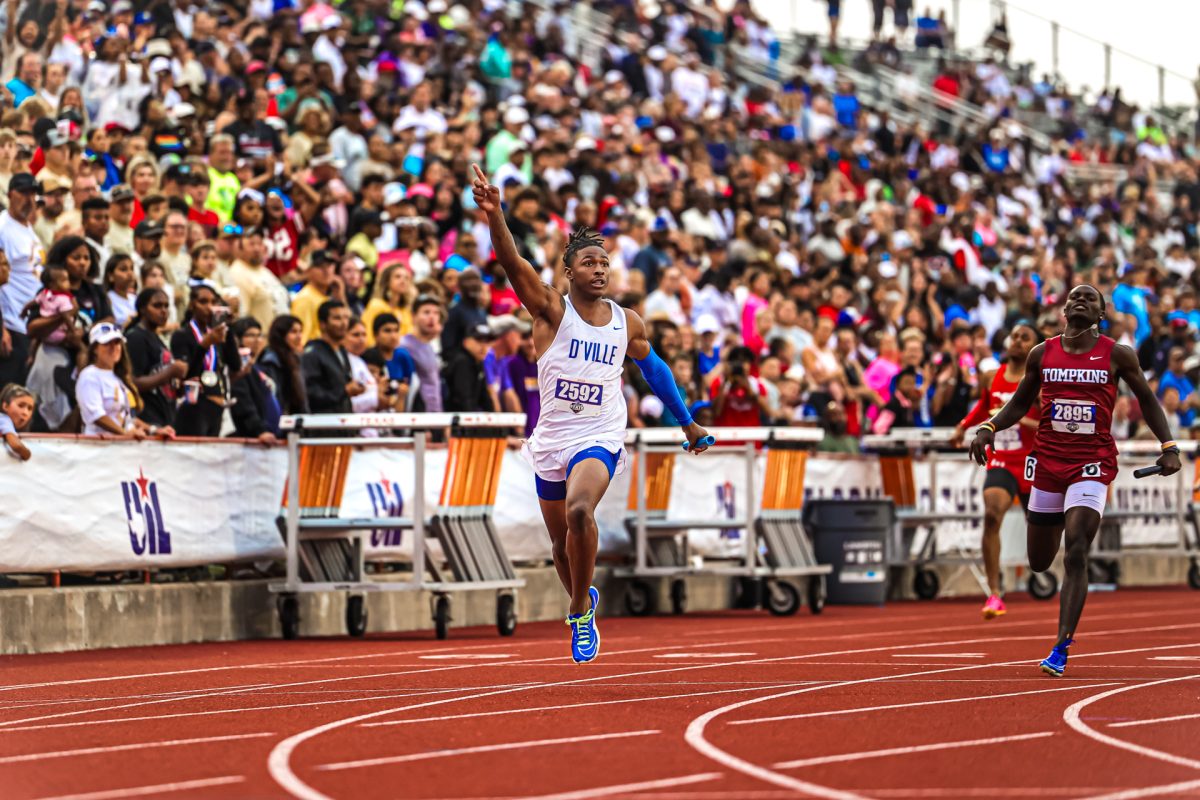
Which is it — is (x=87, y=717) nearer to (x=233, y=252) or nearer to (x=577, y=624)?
(x=577, y=624)

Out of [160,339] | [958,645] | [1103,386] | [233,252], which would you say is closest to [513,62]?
[233,252]

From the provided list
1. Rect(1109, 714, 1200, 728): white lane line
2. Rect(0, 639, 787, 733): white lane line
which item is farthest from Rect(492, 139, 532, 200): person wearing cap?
Rect(1109, 714, 1200, 728): white lane line

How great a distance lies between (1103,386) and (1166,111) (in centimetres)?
3636

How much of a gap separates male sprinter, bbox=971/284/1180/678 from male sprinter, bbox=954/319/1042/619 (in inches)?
196

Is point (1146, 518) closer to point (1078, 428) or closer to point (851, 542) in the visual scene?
point (851, 542)

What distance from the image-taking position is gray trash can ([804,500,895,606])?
2203cm

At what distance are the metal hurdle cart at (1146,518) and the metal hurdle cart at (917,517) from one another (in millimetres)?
2888

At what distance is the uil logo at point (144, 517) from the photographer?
15.9 m

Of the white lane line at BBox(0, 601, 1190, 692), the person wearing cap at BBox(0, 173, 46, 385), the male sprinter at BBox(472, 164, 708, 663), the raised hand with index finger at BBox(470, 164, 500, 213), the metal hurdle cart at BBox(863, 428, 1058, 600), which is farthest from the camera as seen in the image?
the metal hurdle cart at BBox(863, 428, 1058, 600)

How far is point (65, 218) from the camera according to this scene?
705 inches

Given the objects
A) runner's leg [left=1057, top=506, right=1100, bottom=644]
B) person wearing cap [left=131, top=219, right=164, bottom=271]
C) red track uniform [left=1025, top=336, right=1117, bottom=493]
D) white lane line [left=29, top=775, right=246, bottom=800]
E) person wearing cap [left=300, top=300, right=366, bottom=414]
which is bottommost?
white lane line [left=29, top=775, right=246, bottom=800]

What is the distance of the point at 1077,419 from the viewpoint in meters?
13.1

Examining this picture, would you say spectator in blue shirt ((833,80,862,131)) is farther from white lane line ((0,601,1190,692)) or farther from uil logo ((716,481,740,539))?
uil logo ((716,481,740,539))

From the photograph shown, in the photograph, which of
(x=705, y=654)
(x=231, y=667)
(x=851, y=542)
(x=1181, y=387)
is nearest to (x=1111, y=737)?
(x=705, y=654)
